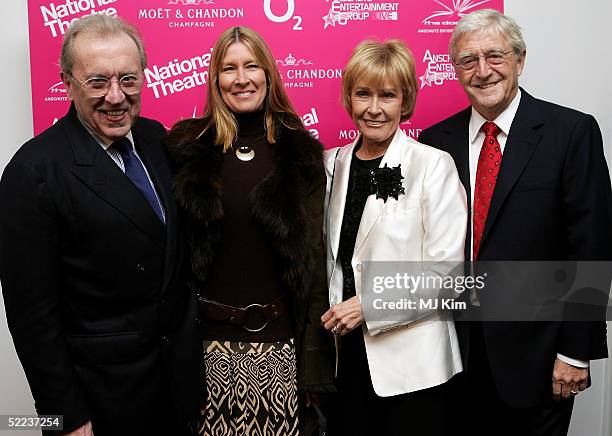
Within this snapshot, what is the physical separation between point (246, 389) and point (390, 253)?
629 millimetres

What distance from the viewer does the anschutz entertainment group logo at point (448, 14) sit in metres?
2.62

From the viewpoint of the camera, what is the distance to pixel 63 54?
5.55ft

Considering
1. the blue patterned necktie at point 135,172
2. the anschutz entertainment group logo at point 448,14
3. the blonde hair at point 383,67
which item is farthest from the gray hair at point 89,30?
the anschutz entertainment group logo at point 448,14

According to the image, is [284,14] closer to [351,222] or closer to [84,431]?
[351,222]

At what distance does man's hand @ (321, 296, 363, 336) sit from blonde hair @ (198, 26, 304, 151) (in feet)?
1.95

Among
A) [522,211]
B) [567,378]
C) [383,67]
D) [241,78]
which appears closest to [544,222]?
[522,211]

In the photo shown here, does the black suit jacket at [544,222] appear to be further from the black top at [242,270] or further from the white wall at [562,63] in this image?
the white wall at [562,63]

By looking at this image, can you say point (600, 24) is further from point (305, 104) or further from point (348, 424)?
point (348, 424)

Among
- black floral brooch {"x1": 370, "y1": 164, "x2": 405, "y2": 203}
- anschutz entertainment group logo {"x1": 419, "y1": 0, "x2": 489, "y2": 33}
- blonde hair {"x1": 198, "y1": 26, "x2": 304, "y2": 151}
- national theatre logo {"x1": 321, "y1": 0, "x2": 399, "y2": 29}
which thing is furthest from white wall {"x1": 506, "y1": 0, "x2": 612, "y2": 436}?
blonde hair {"x1": 198, "y1": 26, "x2": 304, "y2": 151}

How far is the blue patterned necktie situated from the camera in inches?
70.2

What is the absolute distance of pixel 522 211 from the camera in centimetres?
196

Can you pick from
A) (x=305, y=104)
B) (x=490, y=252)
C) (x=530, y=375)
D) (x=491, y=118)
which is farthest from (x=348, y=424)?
(x=305, y=104)

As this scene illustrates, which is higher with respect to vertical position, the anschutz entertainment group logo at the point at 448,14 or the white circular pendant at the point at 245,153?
the anschutz entertainment group logo at the point at 448,14

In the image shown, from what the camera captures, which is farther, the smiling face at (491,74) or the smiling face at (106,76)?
the smiling face at (491,74)
